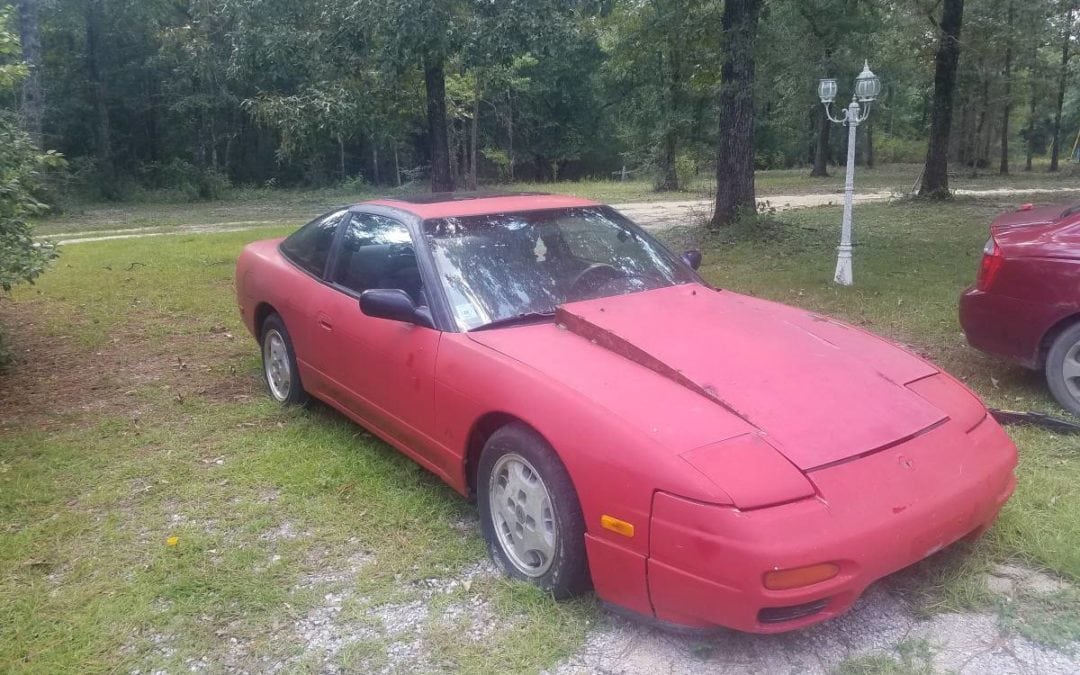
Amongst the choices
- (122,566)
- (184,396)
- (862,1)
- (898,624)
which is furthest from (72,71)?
(898,624)

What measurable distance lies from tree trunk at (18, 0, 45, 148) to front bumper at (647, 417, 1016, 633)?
69.8 ft

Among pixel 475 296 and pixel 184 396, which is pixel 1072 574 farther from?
pixel 184 396

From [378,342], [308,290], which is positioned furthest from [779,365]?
[308,290]

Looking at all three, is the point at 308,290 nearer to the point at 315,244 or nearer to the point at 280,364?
the point at 315,244

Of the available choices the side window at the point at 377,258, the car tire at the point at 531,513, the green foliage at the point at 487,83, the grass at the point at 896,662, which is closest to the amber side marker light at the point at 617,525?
the car tire at the point at 531,513

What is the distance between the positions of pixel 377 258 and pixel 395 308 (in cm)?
74

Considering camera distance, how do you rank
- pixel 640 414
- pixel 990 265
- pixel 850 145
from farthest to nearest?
pixel 850 145, pixel 990 265, pixel 640 414

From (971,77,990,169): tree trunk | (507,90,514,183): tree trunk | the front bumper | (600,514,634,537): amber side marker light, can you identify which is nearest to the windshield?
(600,514,634,537): amber side marker light

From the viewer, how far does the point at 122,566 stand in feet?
11.3

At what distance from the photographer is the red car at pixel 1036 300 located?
15.0 ft

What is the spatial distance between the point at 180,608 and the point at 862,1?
13982 millimetres

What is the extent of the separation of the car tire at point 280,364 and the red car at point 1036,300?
4.27m

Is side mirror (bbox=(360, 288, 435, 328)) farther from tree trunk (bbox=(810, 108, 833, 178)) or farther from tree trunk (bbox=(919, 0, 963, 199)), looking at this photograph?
tree trunk (bbox=(810, 108, 833, 178))

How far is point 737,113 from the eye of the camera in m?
11.8
